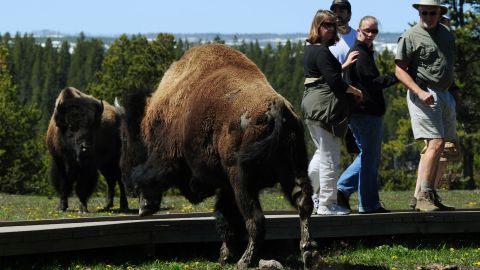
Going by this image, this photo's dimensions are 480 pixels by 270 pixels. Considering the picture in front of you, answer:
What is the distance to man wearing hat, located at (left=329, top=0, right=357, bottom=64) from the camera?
36.9 feet

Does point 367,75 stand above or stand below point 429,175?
above

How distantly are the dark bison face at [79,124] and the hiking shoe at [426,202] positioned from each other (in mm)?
7428

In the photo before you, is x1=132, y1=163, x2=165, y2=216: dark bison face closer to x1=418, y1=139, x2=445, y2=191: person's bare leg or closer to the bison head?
the bison head

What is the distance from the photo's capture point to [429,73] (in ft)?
35.3

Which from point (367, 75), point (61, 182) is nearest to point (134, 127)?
point (367, 75)

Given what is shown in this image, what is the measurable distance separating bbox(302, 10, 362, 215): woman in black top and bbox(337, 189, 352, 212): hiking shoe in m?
0.34

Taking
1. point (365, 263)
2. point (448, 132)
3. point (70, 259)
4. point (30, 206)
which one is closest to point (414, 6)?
point (448, 132)

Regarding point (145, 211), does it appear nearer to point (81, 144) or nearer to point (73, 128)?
point (81, 144)

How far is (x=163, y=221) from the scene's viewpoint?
9.61 metres

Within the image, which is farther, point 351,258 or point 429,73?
point 429,73

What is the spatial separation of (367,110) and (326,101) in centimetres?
90

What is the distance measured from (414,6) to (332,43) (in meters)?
1.51

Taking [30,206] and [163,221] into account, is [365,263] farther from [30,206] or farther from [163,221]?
[30,206]

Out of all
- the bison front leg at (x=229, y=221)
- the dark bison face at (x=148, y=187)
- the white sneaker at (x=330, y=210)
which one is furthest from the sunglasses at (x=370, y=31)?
the dark bison face at (x=148, y=187)
